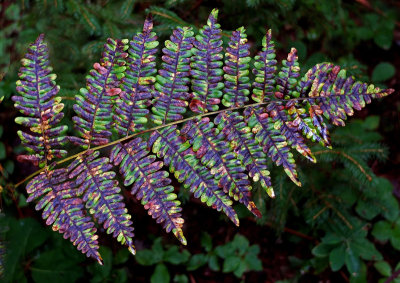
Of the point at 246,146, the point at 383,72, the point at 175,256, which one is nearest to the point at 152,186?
the point at 246,146

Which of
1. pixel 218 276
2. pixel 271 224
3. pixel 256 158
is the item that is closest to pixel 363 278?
pixel 271 224

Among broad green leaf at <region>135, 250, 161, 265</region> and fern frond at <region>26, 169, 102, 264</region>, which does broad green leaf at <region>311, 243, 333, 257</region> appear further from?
fern frond at <region>26, 169, 102, 264</region>

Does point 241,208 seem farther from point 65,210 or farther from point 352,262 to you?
point 65,210

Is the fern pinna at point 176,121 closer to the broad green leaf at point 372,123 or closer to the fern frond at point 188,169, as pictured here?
the fern frond at point 188,169

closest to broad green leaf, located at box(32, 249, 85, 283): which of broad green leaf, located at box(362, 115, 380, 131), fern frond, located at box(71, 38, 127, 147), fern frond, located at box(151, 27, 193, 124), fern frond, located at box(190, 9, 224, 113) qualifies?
fern frond, located at box(71, 38, 127, 147)

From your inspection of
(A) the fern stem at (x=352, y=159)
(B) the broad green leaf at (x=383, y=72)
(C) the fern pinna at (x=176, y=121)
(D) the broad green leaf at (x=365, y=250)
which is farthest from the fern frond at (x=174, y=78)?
(B) the broad green leaf at (x=383, y=72)

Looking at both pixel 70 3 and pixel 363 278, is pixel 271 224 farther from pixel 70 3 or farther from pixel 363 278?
pixel 70 3
